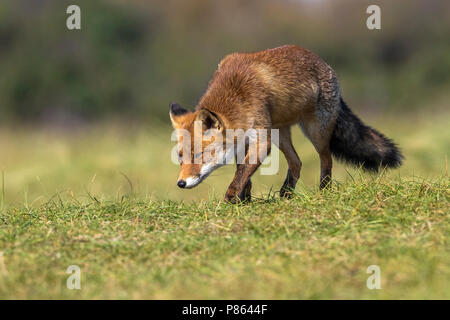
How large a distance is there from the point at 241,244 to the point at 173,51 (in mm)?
15491

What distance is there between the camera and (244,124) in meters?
5.98

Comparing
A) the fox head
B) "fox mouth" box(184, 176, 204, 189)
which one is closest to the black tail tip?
the fox head

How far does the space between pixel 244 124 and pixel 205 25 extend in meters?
13.4

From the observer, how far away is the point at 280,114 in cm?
639

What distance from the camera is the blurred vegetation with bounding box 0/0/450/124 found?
17.7m

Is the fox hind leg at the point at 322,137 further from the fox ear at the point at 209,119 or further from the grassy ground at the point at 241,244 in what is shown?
the fox ear at the point at 209,119

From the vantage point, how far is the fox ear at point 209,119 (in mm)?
5609

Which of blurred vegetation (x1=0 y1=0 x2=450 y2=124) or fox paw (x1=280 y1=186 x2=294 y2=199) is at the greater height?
blurred vegetation (x1=0 y1=0 x2=450 y2=124)

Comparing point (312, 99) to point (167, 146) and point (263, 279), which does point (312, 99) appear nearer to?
point (263, 279)

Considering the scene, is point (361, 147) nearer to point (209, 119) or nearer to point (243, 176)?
point (243, 176)

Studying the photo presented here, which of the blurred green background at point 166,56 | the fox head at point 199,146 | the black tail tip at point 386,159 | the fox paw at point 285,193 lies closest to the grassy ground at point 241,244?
the fox head at point 199,146

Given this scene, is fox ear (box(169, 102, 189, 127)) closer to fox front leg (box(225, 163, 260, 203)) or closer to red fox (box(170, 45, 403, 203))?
red fox (box(170, 45, 403, 203))

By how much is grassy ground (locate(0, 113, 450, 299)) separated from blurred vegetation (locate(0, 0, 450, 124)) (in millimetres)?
11978

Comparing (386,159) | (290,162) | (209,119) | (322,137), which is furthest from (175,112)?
(386,159)
